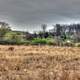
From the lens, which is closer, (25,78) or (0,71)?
(25,78)

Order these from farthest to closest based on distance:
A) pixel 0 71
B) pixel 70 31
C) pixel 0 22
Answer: pixel 70 31 → pixel 0 22 → pixel 0 71

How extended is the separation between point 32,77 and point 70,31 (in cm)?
5896

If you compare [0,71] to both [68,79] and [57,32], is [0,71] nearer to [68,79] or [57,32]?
[68,79]

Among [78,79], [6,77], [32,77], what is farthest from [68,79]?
[6,77]

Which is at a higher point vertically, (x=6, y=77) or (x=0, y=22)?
(x=0, y=22)

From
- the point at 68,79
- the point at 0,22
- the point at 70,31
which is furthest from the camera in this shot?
the point at 70,31

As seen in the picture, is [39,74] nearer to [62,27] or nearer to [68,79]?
[68,79]

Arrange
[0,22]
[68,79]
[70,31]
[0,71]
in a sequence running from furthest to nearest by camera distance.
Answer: [70,31], [0,22], [0,71], [68,79]

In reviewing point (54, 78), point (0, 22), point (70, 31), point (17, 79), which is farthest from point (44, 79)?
point (70, 31)

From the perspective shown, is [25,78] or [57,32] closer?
[25,78]

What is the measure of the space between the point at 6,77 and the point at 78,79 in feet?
4.90

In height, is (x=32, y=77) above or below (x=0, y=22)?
below

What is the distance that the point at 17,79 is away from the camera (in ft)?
17.0

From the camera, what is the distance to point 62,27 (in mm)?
64938
